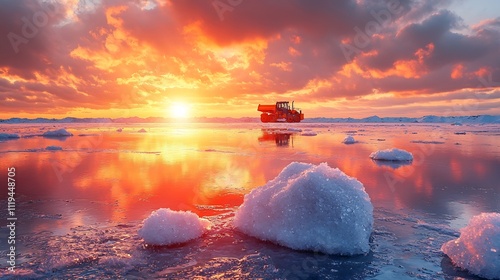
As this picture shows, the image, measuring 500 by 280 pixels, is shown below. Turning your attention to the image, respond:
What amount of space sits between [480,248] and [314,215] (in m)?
2.22

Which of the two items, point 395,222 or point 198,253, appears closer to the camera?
point 198,253

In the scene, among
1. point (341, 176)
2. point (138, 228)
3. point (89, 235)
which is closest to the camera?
point (89, 235)

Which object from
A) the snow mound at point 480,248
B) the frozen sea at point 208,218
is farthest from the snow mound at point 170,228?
the snow mound at point 480,248

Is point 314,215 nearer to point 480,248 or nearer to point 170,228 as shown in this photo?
point 480,248

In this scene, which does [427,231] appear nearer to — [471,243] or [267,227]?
[471,243]

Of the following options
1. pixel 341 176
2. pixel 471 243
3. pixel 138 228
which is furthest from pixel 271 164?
pixel 471 243

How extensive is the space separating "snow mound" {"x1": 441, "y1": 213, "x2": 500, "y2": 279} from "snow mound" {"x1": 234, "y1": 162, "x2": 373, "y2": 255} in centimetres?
114

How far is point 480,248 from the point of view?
3.97 m

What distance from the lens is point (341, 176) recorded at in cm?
559

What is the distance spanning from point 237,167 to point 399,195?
592 cm

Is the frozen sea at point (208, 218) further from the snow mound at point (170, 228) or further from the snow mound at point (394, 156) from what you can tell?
the snow mound at point (394, 156)

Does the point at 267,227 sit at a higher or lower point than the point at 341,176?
lower

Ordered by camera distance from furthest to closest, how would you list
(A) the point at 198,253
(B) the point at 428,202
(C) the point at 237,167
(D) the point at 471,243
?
(C) the point at 237,167 → (B) the point at 428,202 → (A) the point at 198,253 → (D) the point at 471,243

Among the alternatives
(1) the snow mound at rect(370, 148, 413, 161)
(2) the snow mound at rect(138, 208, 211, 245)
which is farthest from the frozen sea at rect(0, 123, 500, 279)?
(1) the snow mound at rect(370, 148, 413, 161)
